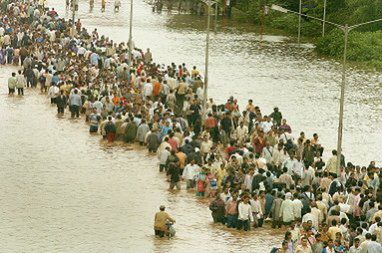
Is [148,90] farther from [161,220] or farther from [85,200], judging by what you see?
[161,220]

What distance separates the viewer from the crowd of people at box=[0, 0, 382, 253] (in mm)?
31266

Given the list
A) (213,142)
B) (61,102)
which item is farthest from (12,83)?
(213,142)

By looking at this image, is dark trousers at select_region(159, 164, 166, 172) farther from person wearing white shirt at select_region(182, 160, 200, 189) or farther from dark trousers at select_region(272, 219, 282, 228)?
dark trousers at select_region(272, 219, 282, 228)

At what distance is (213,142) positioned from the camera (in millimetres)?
40469


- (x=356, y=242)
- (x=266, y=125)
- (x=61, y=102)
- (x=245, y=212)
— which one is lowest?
(x=245, y=212)

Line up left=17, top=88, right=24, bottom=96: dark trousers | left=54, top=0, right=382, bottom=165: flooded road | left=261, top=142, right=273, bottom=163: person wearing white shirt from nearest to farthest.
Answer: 1. left=261, top=142, right=273, bottom=163: person wearing white shirt
2. left=54, top=0, right=382, bottom=165: flooded road
3. left=17, top=88, right=24, bottom=96: dark trousers

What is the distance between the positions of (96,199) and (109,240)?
4.22 m

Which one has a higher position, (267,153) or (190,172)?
(267,153)

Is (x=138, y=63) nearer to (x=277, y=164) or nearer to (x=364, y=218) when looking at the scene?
(x=277, y=164)

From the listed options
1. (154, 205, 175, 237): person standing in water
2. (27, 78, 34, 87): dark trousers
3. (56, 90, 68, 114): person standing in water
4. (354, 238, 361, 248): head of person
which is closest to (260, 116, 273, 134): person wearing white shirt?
(154, 205, 175, 237): person standing in water

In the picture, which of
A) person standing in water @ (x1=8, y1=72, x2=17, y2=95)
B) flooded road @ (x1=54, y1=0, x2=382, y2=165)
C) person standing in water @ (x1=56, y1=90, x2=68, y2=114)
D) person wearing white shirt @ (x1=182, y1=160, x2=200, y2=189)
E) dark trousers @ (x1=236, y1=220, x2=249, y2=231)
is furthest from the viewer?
person standing in water @ (x1=8, y1=72, x2=17, y2=95)

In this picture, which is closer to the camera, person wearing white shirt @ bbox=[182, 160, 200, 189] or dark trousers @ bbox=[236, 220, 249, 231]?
dark trousers @ bbox=[236, 220, 249, 231]

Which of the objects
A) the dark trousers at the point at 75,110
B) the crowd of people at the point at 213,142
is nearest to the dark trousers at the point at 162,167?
the crowd of people at the point at 213,142

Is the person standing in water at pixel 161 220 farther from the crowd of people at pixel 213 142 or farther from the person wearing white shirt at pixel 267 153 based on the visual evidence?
the person wearing white shirt at pixel 267 153
